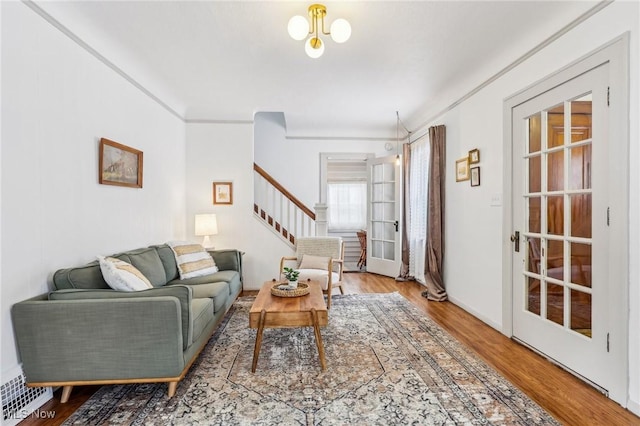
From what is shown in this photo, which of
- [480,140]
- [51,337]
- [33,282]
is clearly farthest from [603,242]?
[33,282]

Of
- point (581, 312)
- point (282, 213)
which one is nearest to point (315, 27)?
point (581, 312)

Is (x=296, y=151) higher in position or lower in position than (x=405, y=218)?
higher

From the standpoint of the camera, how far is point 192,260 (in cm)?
369

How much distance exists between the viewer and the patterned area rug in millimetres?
1847

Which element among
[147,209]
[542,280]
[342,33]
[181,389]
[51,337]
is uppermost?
[342,33]

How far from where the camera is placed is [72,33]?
244 cm

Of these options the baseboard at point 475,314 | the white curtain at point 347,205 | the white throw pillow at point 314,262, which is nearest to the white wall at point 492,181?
the baseboard at point 475,314

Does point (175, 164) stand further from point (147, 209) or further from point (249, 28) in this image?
point (249, 28)

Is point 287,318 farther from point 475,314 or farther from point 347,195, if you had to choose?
point 347,195

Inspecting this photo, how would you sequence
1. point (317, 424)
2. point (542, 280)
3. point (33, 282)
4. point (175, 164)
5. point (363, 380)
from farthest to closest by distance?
point (175, 164), point (542, 280), point (363, 380), point (33, 282), point (317, 424)

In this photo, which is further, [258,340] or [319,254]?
[319,254]

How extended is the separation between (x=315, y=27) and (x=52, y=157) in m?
2.09

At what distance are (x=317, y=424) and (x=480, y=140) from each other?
311 centimetres

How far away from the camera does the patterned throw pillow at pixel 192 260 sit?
3.59 metres
